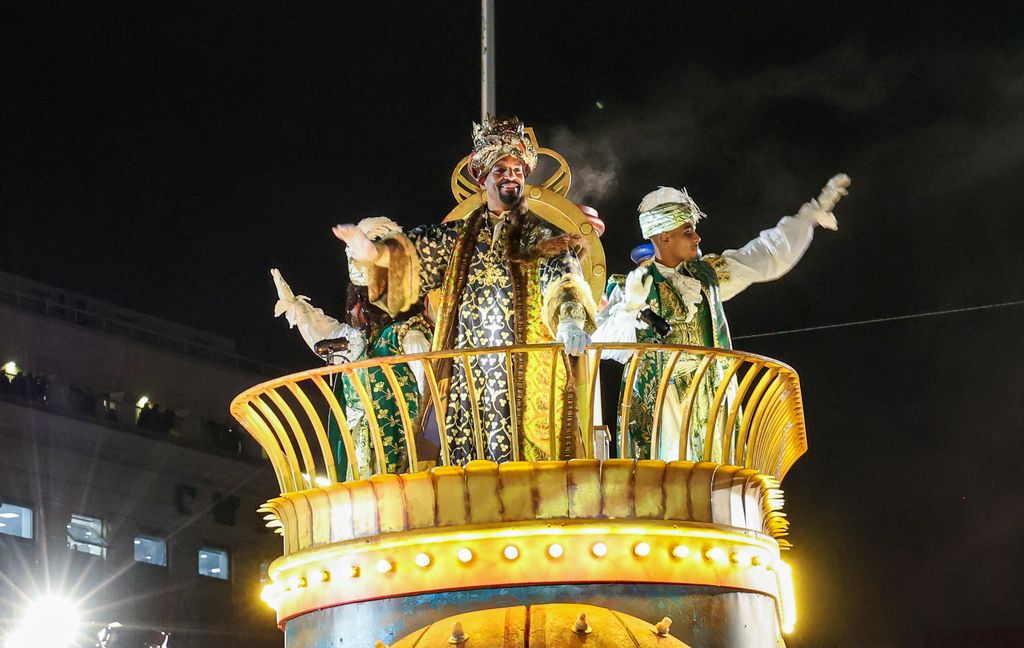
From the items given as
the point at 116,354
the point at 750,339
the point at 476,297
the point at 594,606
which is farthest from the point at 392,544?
the point at 116,354

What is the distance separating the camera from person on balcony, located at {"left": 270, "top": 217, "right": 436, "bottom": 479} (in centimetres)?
742

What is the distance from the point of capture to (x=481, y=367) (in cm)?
744

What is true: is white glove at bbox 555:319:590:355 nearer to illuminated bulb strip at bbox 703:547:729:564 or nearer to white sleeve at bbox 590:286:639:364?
white sleeve at bbox 590:286:639:364

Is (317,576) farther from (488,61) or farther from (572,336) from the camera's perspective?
(488,61)

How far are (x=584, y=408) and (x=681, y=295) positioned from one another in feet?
3.08

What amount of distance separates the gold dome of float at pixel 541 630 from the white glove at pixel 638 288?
1651mm

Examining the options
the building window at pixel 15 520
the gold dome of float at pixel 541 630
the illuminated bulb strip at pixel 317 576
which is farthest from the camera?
the building window at pixel 15 520

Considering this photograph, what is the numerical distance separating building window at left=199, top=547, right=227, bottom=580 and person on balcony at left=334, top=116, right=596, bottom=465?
1780 centimetres

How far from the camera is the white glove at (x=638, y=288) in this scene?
7484 millimetres

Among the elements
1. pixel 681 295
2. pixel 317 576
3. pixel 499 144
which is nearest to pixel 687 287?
pixel 681 295

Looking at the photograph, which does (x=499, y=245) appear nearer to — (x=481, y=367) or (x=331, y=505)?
(x=481, y=367)

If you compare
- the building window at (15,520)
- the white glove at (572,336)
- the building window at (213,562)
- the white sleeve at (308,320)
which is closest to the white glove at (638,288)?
the white glove at (572,336)

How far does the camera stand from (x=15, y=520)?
22078 mm

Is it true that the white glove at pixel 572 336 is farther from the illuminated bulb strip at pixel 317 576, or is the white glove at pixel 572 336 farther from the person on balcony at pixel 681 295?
the illuminated bulb strip at pixel 317 576
